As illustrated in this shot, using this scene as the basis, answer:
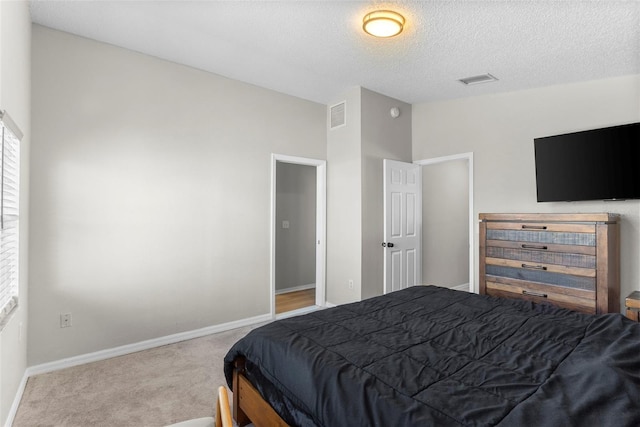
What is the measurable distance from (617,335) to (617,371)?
0.57m

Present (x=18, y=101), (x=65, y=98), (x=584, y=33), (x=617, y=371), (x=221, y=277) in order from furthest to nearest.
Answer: (x=221, y=277) < (x=65, y=98) < (x=584, y=33) < (x=18, y=101) < (x=617, y=371)

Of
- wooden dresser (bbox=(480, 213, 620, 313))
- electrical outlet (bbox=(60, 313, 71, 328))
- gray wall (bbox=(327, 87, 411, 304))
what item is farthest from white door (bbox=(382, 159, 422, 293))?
electrical outlet (bbox=(60, 313, 71, 328))

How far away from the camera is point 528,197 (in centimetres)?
357

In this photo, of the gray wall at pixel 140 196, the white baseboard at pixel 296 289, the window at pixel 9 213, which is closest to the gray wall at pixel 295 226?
the white baseboard at pixel 296 289

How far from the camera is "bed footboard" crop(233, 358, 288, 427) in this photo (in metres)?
1.59

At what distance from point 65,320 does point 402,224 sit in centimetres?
362

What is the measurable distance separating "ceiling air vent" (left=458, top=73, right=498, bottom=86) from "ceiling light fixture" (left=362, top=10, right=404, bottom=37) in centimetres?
134

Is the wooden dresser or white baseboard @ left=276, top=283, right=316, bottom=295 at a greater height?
the wooden dresser

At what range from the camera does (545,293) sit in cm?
304

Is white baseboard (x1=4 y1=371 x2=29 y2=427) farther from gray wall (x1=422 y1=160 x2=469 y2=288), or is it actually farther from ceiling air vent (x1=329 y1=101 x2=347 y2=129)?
gray wall (x1=422 y1=160 x2=469 y2=288)

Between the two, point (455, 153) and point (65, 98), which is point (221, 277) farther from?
point (455, 153)

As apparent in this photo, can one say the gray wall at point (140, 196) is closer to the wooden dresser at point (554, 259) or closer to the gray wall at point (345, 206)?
the gray wall at point (345, 206)

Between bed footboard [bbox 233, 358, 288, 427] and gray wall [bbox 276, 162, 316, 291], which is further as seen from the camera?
gray wall [bbox 276, 162, 316, 291]

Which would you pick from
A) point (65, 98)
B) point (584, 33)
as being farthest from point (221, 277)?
point (584, 33)
